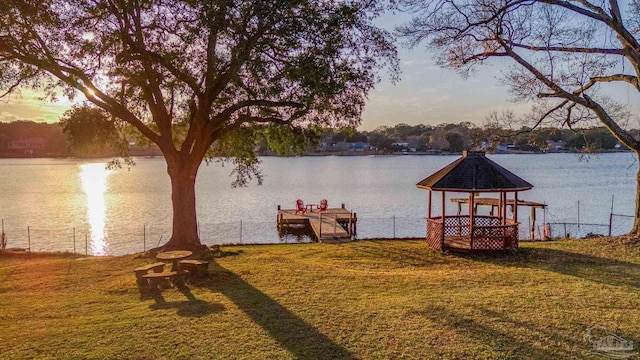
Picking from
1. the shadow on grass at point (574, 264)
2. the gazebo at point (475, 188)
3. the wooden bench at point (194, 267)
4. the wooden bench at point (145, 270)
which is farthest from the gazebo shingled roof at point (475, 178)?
the wooden bench at point (145, 270)

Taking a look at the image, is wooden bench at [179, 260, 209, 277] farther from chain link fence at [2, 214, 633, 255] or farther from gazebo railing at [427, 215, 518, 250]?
chain link fence at [2, 214, 633, 255]

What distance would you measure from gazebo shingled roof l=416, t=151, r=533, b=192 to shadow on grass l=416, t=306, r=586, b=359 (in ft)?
25.4

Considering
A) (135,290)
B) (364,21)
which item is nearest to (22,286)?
(135,290)

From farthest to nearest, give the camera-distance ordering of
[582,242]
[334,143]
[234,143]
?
[334,143]
[234,143]
[582,242]

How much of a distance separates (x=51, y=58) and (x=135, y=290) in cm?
849

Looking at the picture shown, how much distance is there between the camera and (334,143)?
17288 centimetres

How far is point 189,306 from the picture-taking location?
31.7 ft

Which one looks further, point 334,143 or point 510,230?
point 334,143

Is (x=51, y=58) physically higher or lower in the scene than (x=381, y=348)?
higher

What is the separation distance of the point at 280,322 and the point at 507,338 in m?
4.06

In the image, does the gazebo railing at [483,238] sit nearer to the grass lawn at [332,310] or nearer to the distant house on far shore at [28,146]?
the grass lawn at [332,310]

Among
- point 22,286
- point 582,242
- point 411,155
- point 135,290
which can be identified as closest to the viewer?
point 135,290

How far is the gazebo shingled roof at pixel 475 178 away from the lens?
51.1ft

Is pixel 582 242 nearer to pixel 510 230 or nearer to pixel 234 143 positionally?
pixel 510 230
